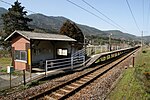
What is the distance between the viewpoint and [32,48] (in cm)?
1747

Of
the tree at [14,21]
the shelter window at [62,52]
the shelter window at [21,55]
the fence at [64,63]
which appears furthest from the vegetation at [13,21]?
the shelter window at [21,55]

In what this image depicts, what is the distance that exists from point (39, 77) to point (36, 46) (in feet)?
19.1

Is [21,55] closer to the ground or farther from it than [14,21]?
closer to the ground

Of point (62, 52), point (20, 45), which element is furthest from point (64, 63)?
point (20, 45)

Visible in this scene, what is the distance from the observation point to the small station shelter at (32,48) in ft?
53.0

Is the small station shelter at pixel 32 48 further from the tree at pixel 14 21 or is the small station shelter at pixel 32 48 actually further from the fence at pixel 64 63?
the tree at pixel 14 21

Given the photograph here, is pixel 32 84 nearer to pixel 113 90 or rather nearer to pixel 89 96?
pixel 89 96

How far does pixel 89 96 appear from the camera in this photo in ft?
30.3

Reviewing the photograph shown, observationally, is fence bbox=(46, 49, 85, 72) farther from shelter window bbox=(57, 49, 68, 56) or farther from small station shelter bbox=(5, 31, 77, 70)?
shelter window bbox=(57, 49, 68, 56)

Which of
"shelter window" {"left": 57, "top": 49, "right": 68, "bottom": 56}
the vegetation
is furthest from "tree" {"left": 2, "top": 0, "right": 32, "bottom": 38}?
"shelter window" {"left": 57, "top": 49, "right": 68, "bottom": 56}

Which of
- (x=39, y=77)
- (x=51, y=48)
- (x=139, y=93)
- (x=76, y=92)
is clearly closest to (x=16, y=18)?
(x=51, y=48)

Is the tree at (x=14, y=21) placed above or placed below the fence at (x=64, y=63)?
above

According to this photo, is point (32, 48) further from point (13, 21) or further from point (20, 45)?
point (13, 21)

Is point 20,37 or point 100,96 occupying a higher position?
point 20,37
